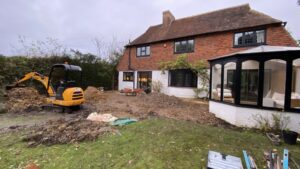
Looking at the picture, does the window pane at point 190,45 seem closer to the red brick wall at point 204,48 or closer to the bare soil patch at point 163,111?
the red brick wall at point 204,48

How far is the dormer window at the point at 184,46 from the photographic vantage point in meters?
13.8

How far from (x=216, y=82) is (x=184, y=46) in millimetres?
6985

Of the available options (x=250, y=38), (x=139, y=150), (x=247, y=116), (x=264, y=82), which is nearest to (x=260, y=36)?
(x=250, y=38)

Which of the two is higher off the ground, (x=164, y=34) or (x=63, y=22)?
(x=63, y=22)

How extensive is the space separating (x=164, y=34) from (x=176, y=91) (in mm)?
6002

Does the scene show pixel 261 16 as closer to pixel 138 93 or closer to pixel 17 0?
pixel 138 93

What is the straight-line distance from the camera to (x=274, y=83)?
20.8 ft

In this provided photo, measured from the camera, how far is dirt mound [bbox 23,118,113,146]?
4.30 metres

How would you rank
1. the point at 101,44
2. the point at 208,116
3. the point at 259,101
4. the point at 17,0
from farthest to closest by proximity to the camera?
the point at 101,44 < the point at 17,0 < the point at 208,116 < the point at 259,101

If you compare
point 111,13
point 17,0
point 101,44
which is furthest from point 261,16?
point 101,44

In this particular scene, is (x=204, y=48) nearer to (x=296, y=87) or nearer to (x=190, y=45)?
(x=190, y=45)

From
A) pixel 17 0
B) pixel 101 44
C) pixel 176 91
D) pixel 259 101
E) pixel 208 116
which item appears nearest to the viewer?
pixel 259 101

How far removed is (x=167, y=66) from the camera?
46.9ft

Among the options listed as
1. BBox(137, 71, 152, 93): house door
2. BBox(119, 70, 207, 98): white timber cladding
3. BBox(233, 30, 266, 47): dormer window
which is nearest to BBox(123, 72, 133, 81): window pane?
BBox(119, 70, 207, 98): white timber cladding
